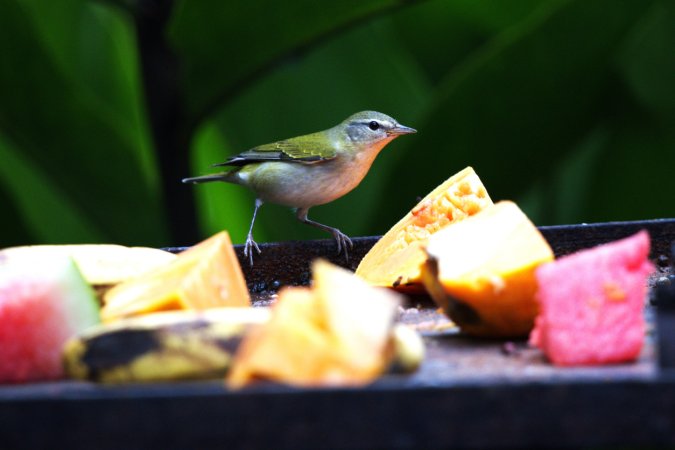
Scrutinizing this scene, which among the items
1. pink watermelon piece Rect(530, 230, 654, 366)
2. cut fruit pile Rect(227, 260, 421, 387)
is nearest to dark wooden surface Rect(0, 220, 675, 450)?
cut fruit pile Rect(227, 260, 421, 387)

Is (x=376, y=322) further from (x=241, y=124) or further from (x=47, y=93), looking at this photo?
(x=241, y=124)

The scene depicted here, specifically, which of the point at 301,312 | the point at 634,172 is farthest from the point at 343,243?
the point at 634,172

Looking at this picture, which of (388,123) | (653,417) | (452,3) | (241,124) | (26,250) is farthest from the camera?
(241,124)

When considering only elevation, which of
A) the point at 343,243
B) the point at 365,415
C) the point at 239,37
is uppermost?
the point at 239,37

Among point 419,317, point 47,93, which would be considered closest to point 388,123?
point 47,93

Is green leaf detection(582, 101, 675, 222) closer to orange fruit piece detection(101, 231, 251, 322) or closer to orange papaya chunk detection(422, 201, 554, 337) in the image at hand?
orange papaya chunk detection(422, 201, 554, 337)

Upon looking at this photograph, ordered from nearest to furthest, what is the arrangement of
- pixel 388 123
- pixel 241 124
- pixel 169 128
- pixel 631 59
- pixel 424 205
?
1. pixel 424 205
2. pixel 169 128
3. pixel 388 123
4. pixel 631 59
5. pixel 241 124

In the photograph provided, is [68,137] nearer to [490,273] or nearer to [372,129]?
[372,129]
